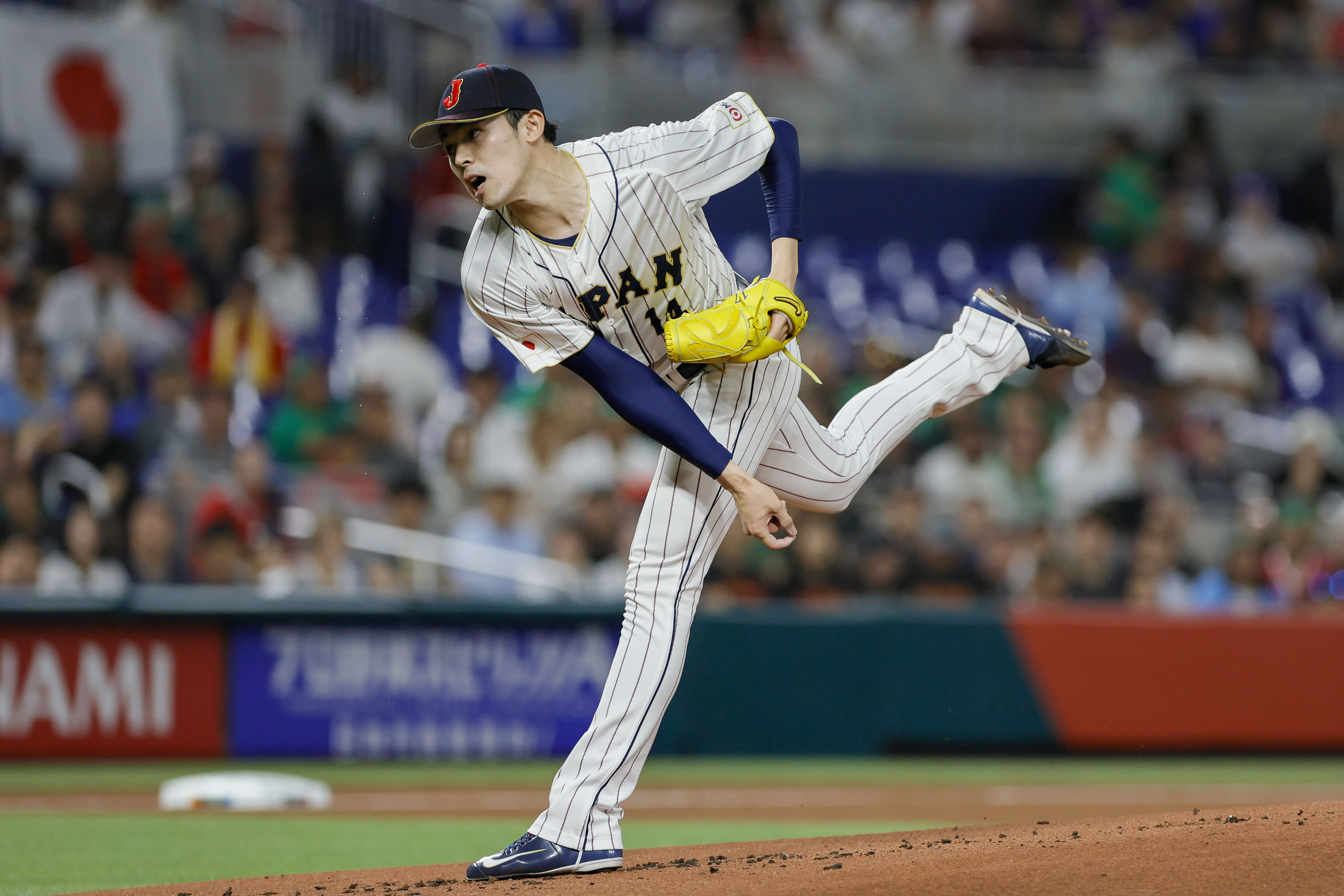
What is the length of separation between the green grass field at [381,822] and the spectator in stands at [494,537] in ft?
3.30

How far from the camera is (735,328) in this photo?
419 cm

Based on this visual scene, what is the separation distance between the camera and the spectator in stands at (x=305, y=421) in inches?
386

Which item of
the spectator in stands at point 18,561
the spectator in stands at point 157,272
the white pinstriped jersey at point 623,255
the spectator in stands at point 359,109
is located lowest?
the spectator in stands at point 18,561

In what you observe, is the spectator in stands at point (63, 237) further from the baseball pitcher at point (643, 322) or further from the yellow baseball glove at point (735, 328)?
the yellow baseball glove at point (735, 328)

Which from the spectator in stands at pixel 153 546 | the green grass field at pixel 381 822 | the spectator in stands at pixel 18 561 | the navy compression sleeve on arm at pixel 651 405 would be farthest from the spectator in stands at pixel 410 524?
the navy compression sleeve on arm at pixel 651 405

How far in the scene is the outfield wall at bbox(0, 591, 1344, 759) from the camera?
8.66 metres

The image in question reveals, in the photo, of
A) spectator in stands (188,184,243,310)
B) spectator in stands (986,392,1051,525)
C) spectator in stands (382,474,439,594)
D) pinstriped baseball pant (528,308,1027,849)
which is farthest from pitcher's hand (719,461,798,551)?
spectator in stands (188,184,243,310)

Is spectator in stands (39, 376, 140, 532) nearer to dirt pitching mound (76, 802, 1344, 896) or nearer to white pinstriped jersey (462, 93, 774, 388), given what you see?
dirt pitching mound (76, 802, 1344, 896)

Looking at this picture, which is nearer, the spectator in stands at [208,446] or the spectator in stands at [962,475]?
the spectator in stands at [208,446]

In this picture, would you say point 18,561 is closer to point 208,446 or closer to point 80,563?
point 80,563

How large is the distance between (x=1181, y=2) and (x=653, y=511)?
12.9m

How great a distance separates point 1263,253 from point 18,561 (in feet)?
32.1

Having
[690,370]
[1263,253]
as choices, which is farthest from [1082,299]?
[690,370]

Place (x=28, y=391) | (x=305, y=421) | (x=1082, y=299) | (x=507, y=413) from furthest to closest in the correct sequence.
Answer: (x=1082, y=299) < (x=507, y=413) < (x=305, y=421) < (x=28, y=391)
